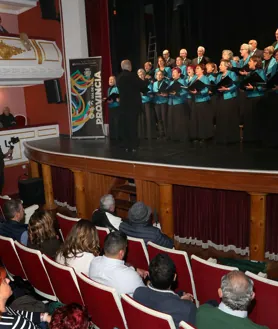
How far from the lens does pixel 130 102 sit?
18.2 ft

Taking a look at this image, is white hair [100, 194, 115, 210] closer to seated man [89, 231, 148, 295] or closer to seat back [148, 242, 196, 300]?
seat back [148, 242, 196, 300]

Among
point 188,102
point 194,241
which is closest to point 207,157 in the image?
point 194,241

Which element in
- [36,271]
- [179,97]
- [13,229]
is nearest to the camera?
[36,271]

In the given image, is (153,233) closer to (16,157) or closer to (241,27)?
(241,27)

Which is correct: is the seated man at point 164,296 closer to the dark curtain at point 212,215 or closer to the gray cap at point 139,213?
the gray cap at point 139,213

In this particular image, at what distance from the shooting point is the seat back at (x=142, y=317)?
1813 millimetres

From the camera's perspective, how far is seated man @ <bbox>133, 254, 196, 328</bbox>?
2000 mm

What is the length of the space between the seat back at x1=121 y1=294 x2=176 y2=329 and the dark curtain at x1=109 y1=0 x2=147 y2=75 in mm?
6027

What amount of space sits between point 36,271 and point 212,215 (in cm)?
242

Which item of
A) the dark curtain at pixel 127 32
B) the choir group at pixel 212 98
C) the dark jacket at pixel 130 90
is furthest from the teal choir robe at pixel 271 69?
the dark curtain at pixel 127 32

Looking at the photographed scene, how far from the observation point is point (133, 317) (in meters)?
2.04

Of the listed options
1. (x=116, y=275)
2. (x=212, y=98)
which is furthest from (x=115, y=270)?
(x=212, y=98)

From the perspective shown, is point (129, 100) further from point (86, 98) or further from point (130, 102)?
point (86, 98)

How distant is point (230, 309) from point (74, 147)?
5.16 metres
